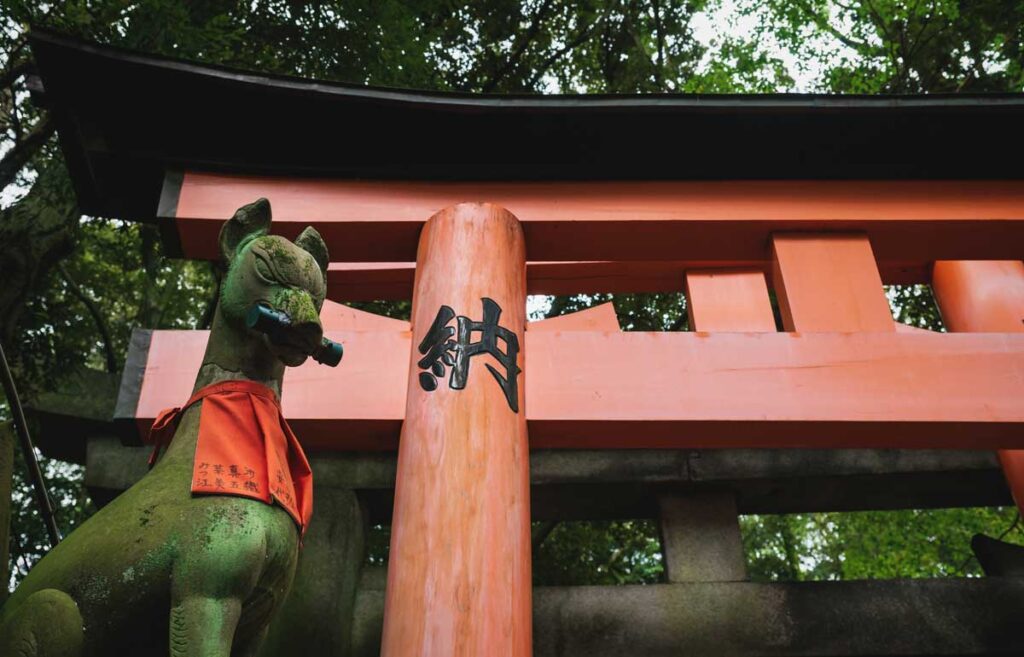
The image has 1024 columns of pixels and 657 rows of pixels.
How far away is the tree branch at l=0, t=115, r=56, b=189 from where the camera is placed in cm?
654

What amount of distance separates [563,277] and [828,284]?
189 cm

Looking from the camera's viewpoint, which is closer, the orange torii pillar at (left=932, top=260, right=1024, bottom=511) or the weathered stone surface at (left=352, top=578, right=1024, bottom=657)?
the weathered stone surface at (left=352, top=578, right=1024, bottom=657)

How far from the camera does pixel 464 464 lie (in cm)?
303

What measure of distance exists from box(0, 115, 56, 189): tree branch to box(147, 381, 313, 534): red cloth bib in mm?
5409

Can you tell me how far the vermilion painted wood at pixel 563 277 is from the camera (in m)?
5.16

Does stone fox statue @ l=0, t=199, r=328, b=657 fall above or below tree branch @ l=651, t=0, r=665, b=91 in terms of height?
below

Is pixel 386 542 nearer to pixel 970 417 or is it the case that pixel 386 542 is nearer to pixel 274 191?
pixel 274 191

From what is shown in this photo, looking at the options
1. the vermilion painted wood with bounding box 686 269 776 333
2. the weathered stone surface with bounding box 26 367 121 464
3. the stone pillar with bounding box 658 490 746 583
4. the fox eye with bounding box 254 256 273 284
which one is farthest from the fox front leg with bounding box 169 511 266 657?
the weathered stone surface with bounding box 26 367 121 464

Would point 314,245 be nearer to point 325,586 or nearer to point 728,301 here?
point 325,586

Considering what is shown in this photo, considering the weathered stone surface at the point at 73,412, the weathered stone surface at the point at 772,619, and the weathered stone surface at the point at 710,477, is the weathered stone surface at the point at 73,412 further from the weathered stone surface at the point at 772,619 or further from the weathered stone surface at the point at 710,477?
the weathered stone surface at the point at 772,619

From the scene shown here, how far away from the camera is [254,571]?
1900 millimetres

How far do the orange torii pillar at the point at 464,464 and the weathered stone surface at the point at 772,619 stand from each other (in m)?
1.25

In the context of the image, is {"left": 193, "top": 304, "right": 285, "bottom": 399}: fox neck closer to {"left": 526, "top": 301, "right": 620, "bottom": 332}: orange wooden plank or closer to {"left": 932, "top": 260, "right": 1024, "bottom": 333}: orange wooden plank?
{"left": 526, "top": 301, "right": 620, "bottom": 332}: orange wooden plank

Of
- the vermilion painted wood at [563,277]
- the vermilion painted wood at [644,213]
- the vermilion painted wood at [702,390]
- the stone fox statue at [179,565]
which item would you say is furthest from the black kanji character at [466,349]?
the vermilion painted wood at [563,277]
